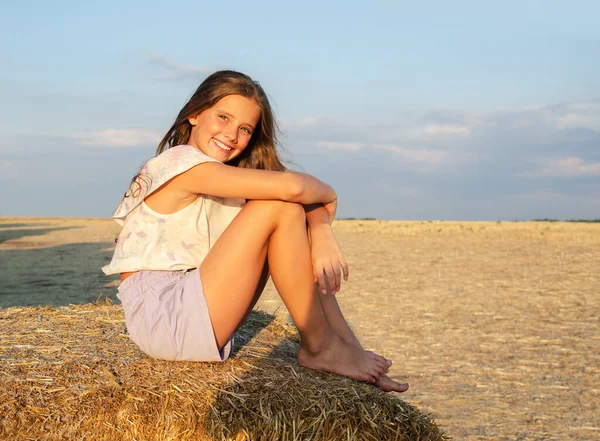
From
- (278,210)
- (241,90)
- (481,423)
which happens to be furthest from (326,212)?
(481,423)

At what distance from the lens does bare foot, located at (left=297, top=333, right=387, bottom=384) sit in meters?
3.77

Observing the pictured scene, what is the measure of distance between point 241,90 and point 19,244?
77.6 ft

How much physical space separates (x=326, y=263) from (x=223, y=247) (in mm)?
554

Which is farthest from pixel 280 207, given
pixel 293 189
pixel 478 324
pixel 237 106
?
pixel 478 324

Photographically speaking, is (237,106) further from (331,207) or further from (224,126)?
(331,207)

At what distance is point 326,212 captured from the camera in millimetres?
4086

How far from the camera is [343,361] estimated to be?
12.5 ft

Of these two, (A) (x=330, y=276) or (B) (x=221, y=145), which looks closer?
(A) (x=330, y=276)

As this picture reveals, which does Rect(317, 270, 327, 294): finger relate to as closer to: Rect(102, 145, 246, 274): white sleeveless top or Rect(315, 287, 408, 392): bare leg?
Rect(315, 287, 408, 392): bare leg

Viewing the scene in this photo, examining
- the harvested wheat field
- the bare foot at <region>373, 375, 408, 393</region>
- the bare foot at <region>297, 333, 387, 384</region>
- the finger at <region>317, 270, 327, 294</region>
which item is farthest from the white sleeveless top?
the bare foot at <region>373, 375, 408, 393</region>

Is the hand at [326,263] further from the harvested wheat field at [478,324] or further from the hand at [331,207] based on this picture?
the harvested wheat field at [478,324]

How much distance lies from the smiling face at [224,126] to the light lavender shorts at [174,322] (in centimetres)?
88

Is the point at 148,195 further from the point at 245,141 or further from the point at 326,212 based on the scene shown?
the point at 326,212

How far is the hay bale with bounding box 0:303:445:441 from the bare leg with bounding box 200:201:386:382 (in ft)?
0.88
